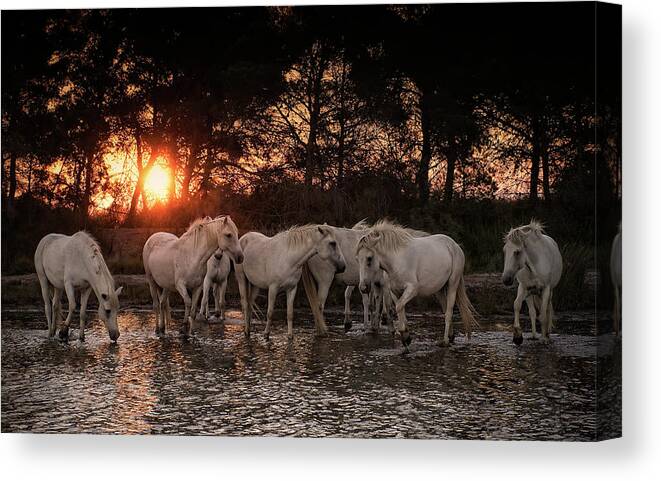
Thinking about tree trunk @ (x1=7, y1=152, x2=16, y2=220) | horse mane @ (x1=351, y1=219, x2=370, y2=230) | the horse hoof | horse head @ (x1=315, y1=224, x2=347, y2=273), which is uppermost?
tree trunk @ (x1=7, y1=152, x2=16, y2=220)

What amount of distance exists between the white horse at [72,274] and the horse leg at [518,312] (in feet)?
12.7

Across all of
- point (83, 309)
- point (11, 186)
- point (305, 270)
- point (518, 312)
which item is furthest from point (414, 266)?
point (11, 186)

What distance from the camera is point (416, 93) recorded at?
31.4 feet

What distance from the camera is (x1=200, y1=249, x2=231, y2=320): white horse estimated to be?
10641 millimetres

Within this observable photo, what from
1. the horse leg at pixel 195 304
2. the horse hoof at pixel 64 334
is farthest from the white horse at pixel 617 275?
the horse hoof at pixel 64 334

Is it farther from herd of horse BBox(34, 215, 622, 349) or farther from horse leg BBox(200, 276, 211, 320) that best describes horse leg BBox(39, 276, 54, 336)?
horse leg BBox(200, 276, 211, 320)

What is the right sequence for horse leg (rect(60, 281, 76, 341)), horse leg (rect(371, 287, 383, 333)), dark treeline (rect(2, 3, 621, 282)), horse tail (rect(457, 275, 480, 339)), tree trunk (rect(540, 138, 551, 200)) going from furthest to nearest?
horse leg (rect(60, 281, 76, 341)), horse leg (rect(371, 287, 383, 333)), horse tail (rect(457, 275, 480, 339)), tree trunk (rect(540, 138, 551, 200)), dark treeline (rect(2, 3, 621, 282))

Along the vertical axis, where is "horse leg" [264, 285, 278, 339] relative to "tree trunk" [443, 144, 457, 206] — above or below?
below

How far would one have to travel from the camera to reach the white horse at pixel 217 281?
Result: 10.6m

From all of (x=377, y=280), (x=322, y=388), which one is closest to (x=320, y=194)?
(x=377, y=280)

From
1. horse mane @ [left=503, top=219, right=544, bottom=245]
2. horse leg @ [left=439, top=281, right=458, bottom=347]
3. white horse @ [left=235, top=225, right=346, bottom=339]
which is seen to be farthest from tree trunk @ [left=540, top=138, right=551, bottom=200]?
white horse @ [left=235, top=225, right=346, bottom=339]

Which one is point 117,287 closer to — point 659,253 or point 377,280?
point 377,280

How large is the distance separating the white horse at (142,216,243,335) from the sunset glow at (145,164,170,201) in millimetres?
443

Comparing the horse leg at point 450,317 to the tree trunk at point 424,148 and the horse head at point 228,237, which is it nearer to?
the tree trunk at point 424,148
